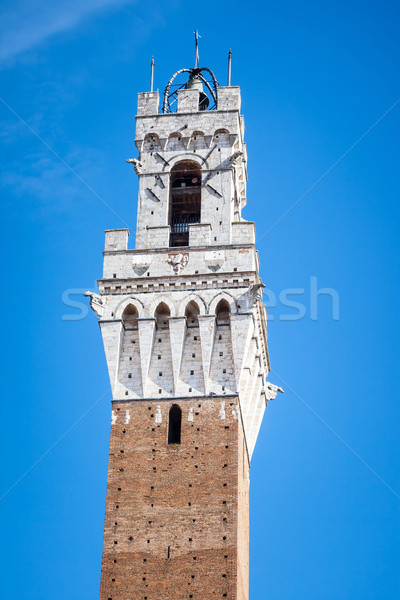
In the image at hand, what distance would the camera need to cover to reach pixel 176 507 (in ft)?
173

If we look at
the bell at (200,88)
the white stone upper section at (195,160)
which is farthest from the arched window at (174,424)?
the bell at (200,88)

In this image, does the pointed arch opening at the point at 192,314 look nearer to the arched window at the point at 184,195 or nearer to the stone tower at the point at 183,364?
the stone tower at the point at 183,364

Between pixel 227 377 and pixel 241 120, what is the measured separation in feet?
41.8

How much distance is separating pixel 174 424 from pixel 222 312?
480 centimetres

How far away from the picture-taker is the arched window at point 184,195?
60.6 m

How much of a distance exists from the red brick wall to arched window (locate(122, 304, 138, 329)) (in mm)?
3316

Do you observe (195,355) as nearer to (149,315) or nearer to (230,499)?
(149,315)

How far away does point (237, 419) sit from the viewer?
2131 inches

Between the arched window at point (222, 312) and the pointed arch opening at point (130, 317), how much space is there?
10.2 feet

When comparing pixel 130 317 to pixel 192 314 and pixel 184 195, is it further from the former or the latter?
pixel 184 195

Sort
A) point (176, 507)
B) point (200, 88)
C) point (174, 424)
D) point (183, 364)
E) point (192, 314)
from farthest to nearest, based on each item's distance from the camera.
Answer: point (200, 88) < point (192, 314) < point (183, 364) < point (174, 424) < point (176, 507)

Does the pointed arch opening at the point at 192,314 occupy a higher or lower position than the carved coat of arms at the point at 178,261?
lower

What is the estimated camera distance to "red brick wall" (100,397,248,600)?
51531 mm

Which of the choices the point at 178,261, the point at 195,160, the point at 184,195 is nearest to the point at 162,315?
the point at 178,261
